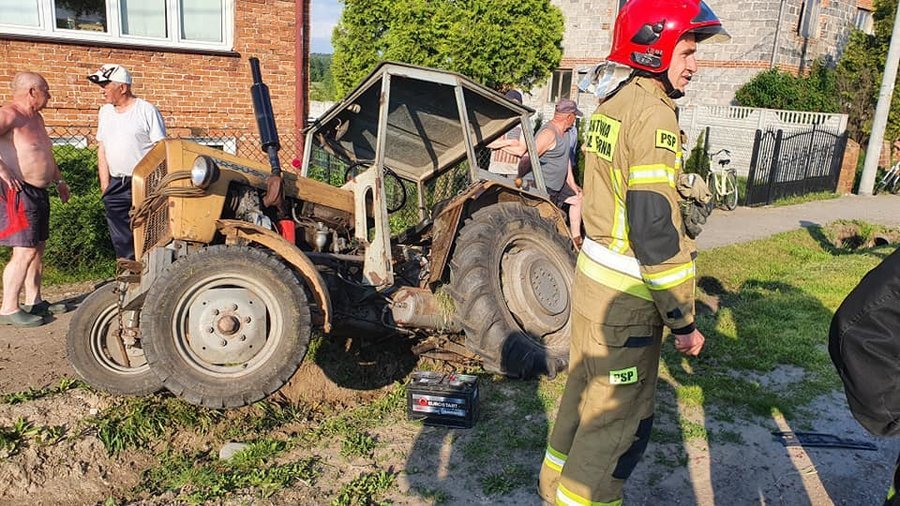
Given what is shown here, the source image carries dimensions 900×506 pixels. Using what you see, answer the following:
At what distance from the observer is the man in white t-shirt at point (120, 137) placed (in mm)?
6035

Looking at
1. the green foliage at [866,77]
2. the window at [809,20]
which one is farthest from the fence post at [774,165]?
the window at [809,20]

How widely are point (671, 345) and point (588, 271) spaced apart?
292cm

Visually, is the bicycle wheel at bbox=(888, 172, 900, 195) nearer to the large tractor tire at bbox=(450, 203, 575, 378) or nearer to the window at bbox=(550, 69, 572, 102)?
the window at bbox=(550, 69, 572, 102)

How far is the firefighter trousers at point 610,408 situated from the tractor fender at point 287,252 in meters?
1.63

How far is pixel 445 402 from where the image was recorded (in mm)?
4191

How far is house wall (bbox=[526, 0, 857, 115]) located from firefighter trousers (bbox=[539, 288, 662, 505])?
64.3ft

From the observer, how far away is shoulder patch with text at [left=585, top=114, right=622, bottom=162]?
2.80 metres

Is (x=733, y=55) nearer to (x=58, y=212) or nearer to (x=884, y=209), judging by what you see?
(x=884, y=209)

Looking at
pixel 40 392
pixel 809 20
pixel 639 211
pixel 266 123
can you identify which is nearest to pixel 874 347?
pixel 639 211

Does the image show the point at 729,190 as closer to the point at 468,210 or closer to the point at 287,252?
the point at 468,210

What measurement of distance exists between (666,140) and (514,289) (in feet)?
8.40

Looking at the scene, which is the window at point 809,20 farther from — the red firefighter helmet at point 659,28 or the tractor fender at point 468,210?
the red firefighter helmet at point 659,28

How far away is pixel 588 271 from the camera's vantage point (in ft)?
9.77

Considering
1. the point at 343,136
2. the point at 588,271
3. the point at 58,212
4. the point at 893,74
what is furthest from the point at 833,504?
the point at 893,74
